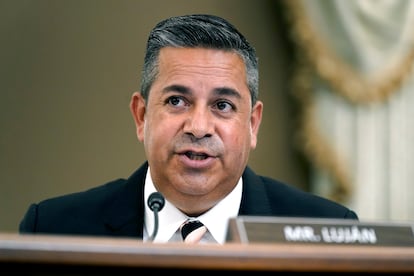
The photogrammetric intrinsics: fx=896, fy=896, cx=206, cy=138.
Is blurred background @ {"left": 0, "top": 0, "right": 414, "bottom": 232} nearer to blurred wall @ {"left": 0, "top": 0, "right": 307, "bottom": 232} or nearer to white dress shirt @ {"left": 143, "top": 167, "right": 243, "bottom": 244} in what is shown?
blurred wall @ {"left": 0, "top": 0, "right": 307, "bottom": 232}

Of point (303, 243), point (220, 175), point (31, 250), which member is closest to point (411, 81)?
point (220, 175)

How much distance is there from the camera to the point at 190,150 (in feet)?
9.16

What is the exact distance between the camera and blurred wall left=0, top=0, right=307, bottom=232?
15.1 ft

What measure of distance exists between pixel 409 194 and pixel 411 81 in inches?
22.3

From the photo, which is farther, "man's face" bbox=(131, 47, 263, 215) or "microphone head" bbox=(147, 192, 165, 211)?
"man's face" bbox=(131, 47, 263, 215)

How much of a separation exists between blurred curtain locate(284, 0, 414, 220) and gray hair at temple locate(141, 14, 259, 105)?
164 cm

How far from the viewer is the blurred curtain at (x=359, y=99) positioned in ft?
14.7

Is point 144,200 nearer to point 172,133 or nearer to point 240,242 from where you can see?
point 172,133

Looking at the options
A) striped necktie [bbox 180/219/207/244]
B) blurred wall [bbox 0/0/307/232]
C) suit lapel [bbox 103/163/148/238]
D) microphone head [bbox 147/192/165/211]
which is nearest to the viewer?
microphone head [bbox 147/192/165/211]

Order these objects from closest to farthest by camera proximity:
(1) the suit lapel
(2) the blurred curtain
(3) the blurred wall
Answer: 1. (1) the suit lapel
2. (2) the blurred curtain
3. (3) the blurred wall

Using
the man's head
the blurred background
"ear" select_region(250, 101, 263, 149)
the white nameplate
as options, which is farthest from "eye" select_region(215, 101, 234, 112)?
the blurred background

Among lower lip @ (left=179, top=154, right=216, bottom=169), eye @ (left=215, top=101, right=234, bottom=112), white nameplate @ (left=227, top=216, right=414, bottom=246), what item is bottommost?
white nameplate @ (left=227, top=216, right=414, bottom=246)

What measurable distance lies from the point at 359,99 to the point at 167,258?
10.1 feet

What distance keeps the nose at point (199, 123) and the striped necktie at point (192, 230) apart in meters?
0.28
